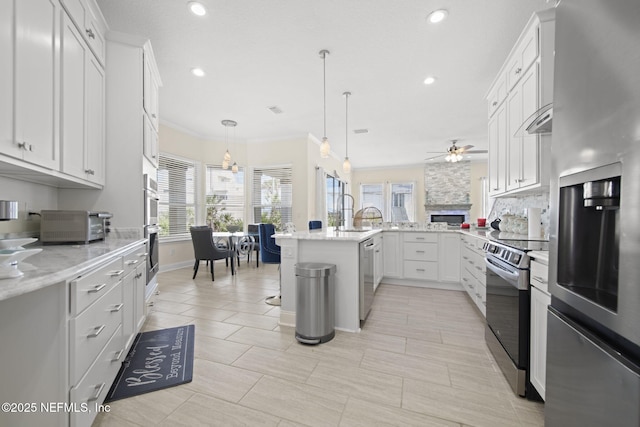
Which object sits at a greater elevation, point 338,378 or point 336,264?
point 336,264

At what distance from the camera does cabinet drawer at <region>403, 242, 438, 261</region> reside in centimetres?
414

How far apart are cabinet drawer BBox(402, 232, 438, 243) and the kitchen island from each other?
184 centimetres

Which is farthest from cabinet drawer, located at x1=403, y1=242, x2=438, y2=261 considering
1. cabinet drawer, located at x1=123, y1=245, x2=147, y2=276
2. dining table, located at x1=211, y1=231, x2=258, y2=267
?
cabinet drawer, located at x1=123, y1=245, x2=147, y2=276

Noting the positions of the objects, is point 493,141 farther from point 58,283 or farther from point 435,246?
point 58,283

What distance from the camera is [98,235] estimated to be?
2.18m

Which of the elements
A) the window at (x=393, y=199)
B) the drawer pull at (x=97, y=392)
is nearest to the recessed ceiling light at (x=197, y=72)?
the drawer pull at (x=97, y=392)

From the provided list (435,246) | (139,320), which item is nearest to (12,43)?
(139,320)

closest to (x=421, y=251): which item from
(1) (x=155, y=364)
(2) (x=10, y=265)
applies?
(1) (x=155, y=364)

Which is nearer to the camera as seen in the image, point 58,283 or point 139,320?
point 58,283

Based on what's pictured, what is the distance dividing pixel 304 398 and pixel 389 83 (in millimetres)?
3730

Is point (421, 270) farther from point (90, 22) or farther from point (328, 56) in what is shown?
point (90, 22)

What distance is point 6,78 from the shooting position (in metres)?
1.29

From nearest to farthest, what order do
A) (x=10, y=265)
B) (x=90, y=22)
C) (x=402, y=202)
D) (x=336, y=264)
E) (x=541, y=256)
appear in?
(x=10, y=265) < (x=541, y=256) < (x=90, y=22) < (x=336, y=264) < (x=402, y=202)

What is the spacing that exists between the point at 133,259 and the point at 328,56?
9.16 feet
